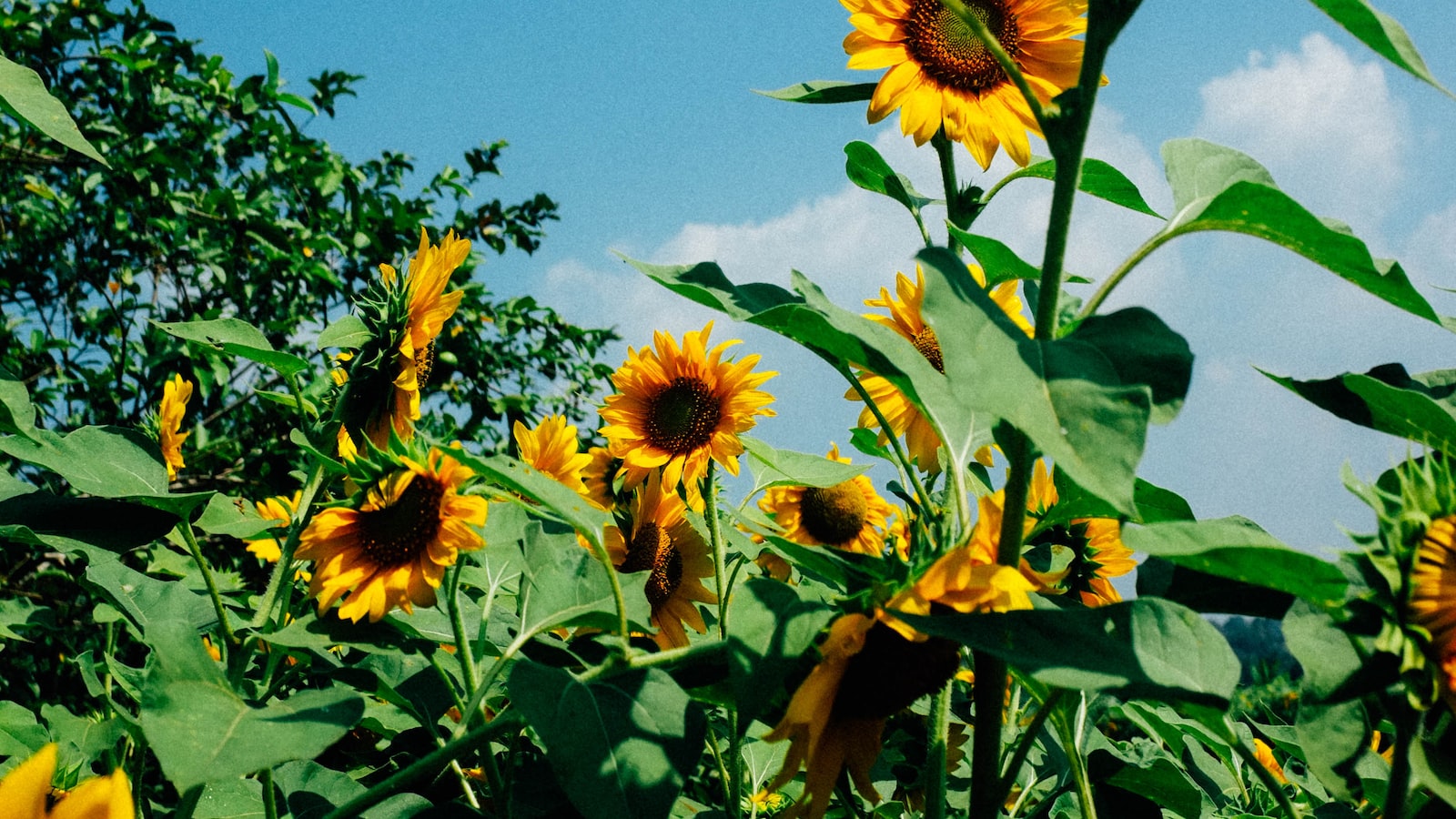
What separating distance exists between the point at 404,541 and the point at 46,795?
449 mm

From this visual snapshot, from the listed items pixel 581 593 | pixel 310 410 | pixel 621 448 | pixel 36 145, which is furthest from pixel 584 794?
pixel 36 145

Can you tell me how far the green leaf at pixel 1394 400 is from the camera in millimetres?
732

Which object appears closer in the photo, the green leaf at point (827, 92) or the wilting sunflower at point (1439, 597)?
the wilting sunflower at point (1439, 597)

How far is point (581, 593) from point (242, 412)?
3524mm

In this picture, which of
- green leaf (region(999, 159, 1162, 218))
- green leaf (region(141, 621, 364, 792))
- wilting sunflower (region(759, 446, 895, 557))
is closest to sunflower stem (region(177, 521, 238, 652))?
green leaf (region(141, 621, 364, 792))

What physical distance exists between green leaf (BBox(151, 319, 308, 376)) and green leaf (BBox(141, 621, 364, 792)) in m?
0.43

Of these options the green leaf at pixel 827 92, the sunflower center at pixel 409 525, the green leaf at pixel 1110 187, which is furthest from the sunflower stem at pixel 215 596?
the green leaf at pixel 1110 187

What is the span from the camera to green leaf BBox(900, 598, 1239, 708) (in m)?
0.60

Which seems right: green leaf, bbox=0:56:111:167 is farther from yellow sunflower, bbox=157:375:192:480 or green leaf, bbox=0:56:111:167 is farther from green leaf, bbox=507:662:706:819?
yellow sunflower, bbox=157:375:192:480

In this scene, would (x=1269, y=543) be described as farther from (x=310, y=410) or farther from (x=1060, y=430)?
(x=310, y=410)

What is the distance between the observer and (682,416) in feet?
6.28

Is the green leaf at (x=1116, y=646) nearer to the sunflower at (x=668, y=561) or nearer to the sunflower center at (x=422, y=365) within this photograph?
the sunflower center at (x=422, y=365)

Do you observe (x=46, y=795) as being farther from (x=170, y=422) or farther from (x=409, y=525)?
(x=170, y=422)

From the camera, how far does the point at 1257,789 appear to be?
138 centimetres
